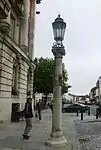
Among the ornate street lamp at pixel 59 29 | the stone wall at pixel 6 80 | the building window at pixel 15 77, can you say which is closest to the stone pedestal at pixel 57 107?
the ornate street lamp at pixel 59 29

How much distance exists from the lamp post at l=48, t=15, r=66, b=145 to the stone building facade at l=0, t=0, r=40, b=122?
535cm

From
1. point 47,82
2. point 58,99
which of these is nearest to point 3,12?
point 58,99

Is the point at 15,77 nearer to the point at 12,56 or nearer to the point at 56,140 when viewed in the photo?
the point at 12,56

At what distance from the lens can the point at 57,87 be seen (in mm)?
13227

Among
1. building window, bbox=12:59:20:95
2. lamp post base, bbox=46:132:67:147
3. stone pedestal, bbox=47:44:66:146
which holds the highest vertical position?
building window, bbox=12:59:20:95

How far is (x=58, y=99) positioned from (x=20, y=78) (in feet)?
50.4

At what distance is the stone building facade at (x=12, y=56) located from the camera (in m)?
21.3

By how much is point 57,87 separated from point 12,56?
11.9 m

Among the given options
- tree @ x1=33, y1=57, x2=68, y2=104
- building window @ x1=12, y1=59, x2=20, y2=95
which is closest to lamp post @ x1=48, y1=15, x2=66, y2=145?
building window @ x1=12, y1=59, x2=20, y2=95

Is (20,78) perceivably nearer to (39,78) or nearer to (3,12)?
(3,12)

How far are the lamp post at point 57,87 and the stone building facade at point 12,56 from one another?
17.5 feet

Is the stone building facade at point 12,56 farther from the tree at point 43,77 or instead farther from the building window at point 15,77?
the tree at point 43,77

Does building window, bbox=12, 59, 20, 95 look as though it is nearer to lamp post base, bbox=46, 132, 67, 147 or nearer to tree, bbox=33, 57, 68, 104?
lamp post base, bbox=46, 132, 67, 147

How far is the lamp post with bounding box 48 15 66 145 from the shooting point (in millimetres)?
12695
